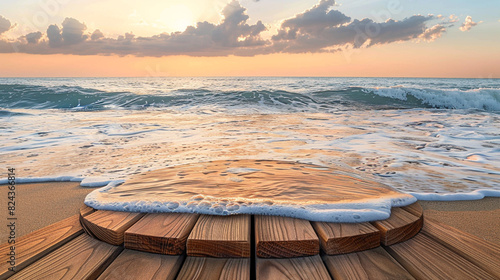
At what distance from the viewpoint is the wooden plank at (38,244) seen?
3.73 feet

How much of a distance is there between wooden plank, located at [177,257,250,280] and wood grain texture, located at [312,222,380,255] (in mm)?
307

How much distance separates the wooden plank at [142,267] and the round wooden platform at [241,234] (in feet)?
0.10

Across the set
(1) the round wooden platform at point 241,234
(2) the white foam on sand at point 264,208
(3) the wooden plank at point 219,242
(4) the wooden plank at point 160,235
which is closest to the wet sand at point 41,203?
(2) the white foam on sand at point 264,208

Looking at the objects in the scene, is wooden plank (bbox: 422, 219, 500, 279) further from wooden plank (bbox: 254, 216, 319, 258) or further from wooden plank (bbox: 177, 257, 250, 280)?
wooden plank (bbox: 177, 257, 250, 280)

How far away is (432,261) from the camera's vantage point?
44.3 inches

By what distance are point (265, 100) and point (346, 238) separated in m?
14.6

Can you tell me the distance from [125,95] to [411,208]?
18.1 m

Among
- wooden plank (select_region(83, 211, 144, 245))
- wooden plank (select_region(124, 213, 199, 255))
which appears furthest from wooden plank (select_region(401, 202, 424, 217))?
wooden plank (select_region(83, 211, 144, 245))

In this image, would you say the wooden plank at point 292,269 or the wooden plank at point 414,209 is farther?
the wooden plank at point 414,209

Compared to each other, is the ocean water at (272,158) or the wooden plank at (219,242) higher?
the wooden plank at (219,242)

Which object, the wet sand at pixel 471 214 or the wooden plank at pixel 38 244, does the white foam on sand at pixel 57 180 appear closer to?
the wooden plank at pixel 38 244

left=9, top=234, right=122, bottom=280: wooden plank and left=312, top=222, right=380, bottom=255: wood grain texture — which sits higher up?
left=312, top=222, right=380, bottom=255: wood grain texture

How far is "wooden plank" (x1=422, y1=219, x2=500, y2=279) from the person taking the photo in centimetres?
113

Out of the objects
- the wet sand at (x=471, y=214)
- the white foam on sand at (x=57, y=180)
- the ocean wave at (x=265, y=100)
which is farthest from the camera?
the ocean wave at (x=265, y=100)
